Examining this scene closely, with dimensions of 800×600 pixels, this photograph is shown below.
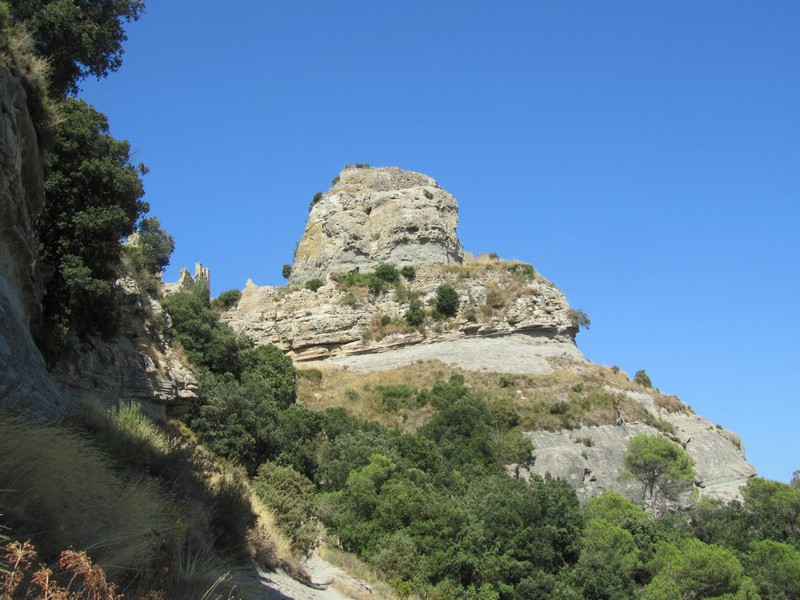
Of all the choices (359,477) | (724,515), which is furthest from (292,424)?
(724,515)

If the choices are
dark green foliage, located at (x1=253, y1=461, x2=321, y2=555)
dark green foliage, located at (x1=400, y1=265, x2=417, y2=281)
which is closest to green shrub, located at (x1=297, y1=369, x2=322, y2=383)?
dark green foliage, located at (x1=400, y1=265, x2=417, y2=281)

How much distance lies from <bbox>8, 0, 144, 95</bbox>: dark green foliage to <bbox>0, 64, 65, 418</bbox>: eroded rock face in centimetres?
345

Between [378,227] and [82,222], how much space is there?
40669 mm

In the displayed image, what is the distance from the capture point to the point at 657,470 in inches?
1368

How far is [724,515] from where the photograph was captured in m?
30.7

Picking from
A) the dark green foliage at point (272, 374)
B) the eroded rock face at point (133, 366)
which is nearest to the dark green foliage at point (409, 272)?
the dark green foliage at point (272, 374)

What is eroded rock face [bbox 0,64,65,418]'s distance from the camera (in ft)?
28.2

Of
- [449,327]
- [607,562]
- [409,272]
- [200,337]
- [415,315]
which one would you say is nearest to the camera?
[607,562]

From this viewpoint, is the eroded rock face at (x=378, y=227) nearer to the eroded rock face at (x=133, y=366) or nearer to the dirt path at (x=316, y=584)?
the eroded rock face at (x=133, y=366)

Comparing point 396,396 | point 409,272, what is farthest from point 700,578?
point 409,272

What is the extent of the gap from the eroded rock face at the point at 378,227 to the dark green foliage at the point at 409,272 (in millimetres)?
2152

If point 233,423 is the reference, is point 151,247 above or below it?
above

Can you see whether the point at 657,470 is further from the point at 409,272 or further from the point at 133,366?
the point at 133,366

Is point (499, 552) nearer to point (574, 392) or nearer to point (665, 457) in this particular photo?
point (665, 457)
